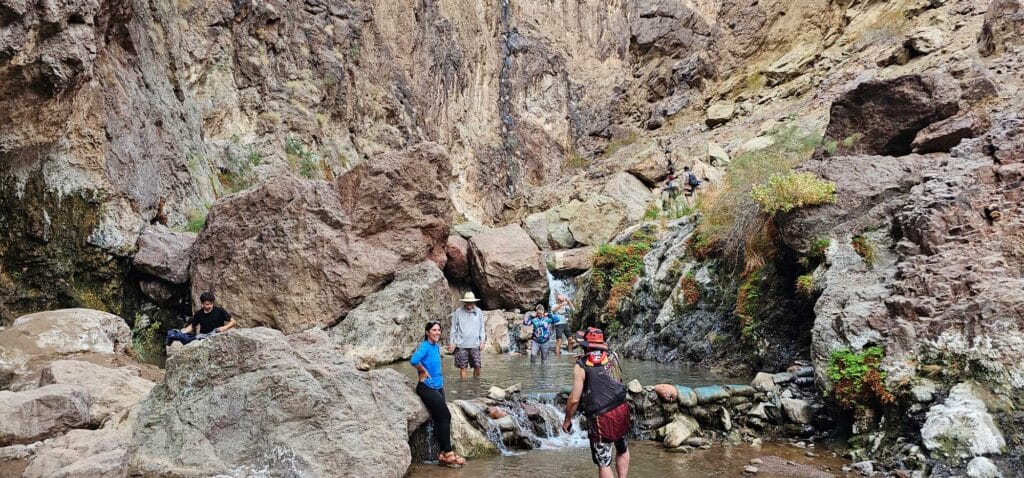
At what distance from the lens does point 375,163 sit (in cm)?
1656

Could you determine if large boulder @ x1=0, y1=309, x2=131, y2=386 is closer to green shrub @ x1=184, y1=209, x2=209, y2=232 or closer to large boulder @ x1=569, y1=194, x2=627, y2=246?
green shrub @ x1=184, y1=209, x2=209, y2=232

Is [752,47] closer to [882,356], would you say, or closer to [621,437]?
[882,356]

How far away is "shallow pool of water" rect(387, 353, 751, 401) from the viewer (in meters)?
9.97

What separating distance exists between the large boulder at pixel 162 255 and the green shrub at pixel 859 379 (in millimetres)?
13780

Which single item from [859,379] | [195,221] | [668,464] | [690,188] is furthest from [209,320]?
[690,188]

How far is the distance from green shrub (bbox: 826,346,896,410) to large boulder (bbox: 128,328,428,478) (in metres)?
5.00

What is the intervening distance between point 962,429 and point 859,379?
1173 mm

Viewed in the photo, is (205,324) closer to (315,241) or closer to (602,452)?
(315,241)

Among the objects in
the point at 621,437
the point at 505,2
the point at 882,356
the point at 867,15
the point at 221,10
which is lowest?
the point at 621,437

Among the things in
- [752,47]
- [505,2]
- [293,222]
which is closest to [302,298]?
[293,222]

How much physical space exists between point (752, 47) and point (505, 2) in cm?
2173

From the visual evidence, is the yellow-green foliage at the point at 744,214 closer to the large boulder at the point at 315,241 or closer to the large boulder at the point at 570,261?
the large boulder at the point at 570,261

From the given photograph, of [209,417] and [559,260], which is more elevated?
[559,260]

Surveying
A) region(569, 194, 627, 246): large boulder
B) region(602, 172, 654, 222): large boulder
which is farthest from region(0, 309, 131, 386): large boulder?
region(602, 172, 654, 222): large boulder
